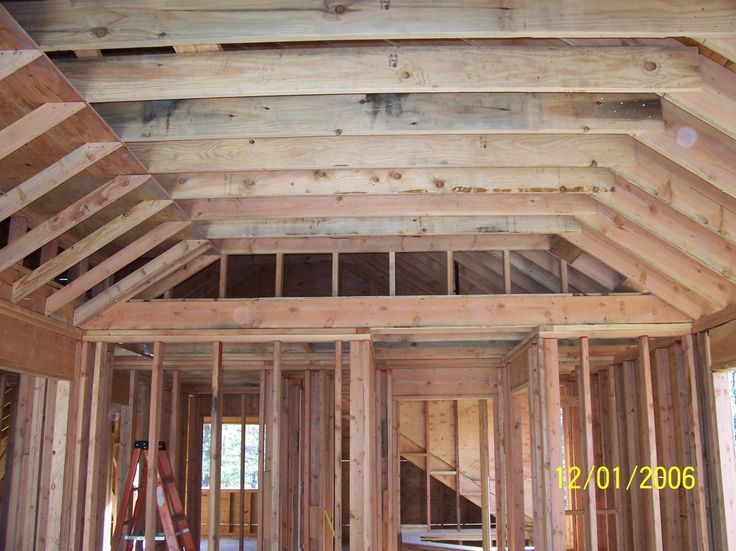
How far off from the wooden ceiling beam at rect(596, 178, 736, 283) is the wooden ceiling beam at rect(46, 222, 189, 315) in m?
3.34

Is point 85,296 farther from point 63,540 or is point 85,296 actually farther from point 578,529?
point 578,529

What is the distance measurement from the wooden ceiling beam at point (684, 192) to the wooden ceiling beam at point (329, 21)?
5.41ft

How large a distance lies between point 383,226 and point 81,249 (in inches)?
95.3

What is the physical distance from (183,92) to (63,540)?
451cm

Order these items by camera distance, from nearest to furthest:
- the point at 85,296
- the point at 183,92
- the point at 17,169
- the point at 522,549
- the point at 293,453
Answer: the point at 183,92 < the point at 17,169 < the point at 85,296 < the point at 522,549 < the point at 293,453

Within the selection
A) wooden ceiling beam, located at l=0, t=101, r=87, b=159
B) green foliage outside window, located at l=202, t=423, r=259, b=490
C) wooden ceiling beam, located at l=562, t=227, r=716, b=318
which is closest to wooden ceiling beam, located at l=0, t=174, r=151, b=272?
wooden ceiling beam, located at l=0, t=101, r=87, b=159

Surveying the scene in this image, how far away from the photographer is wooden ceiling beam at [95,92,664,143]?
14.3ft

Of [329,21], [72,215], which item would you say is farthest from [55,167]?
[329,21]

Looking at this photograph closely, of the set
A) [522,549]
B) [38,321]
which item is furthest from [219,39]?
[522,549]

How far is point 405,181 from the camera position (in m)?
5.33

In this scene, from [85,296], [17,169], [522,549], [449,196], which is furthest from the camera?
[522,549]

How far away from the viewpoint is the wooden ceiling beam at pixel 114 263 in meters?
6.13

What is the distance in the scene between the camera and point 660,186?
16.4 ft

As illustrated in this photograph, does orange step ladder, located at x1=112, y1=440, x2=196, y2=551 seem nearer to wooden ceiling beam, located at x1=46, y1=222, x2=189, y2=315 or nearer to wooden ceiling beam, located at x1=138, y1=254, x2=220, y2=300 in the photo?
wooden ceiling beam, located at x1=138, y1=254, x2=220, y2=300
